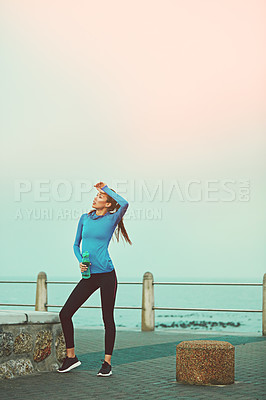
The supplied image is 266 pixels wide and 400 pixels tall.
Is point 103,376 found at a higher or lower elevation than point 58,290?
higher

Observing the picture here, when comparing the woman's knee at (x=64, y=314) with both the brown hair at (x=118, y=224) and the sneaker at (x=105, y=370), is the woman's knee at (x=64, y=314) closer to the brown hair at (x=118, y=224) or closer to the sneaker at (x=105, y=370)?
the sneaker at (x=105, y=370)

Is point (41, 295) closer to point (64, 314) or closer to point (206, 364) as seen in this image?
point (64, 314)

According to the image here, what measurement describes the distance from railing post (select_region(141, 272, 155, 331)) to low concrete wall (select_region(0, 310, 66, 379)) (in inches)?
238

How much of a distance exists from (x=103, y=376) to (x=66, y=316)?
764mm

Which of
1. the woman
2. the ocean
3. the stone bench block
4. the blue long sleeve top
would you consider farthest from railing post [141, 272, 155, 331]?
the ocean

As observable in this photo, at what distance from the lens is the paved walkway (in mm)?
5723

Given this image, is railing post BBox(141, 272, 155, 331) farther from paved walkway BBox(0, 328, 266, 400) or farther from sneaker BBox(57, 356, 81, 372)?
sneaker BBox(57, 356, 81, 372)

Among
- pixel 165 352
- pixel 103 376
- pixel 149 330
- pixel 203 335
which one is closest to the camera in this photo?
pixel 103 376

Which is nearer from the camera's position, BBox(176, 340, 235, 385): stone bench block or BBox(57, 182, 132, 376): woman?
BBox(176, 340, 235, 385): stone bench block

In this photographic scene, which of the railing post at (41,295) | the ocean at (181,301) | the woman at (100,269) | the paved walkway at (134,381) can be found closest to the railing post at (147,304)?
the railing post at (41,295)

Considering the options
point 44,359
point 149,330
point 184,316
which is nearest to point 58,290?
point 184,316

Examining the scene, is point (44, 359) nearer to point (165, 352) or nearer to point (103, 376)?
point (103, 376)

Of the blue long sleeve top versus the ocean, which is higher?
the blue long sleeve top

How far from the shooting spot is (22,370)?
687 cm
